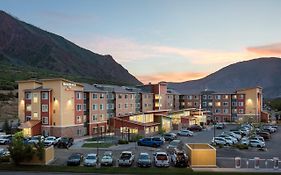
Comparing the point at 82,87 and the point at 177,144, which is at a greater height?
the point at 82,87

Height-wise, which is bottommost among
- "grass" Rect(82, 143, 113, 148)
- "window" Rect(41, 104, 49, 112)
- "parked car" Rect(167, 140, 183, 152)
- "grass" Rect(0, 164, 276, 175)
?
"grass" Rect(0, 164, 276, 175)

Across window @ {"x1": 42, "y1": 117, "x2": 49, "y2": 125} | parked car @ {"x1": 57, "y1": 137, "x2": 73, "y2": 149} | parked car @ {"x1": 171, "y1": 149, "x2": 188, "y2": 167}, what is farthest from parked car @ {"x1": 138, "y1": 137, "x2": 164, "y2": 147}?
window @ {"x1": 42, "y1": 117, "x2": 49, "y2": 125}

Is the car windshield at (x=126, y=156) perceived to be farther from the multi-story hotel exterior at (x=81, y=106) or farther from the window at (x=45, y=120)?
the window at (x=45, y=120)

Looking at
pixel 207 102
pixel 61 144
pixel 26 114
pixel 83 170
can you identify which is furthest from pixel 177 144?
pixel 207 102

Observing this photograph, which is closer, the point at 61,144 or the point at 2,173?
the point at 2,173

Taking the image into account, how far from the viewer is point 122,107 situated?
91062mm

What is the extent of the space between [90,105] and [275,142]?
35.9m

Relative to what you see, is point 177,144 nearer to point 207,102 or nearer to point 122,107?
point 122,107

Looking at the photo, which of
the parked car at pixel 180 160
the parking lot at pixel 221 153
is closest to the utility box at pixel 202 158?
the parked car at pixel 180 160

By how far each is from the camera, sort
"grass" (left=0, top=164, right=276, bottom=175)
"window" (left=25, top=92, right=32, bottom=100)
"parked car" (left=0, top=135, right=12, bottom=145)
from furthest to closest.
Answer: "window" (left=25, top=92, right=32, bottom=100), "parked car" (left=0, top=135, right=12, bottom=145), "grass" (left=0, top=164, right=276, bottom=175)

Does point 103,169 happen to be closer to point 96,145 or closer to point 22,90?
point 96,145

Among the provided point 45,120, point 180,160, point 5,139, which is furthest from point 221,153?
point 5,139

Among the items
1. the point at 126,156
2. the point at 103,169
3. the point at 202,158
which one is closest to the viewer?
the point at 103,169

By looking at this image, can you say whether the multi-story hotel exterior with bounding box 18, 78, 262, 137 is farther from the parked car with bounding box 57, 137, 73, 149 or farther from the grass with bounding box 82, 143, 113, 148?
the parked car with bounding box 57, 137, 73, 149
